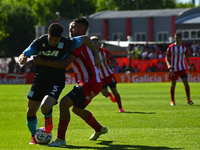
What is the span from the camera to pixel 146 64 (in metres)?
31.0

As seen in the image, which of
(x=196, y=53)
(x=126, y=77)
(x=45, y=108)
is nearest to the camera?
(x=45, y=108)

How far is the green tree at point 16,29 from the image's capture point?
58625mm

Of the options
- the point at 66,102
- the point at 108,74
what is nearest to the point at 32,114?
the point at 66,102

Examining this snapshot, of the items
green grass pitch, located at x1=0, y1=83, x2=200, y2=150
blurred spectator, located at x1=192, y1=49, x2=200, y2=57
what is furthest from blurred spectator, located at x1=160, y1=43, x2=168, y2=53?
green grass pitch, located at x1=0, y1=83, x2=200, y2=150

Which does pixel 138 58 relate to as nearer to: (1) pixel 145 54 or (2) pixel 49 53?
(1) pixel 145 54

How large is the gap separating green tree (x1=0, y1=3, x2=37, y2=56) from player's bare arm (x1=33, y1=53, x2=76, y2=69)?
53.5 metres

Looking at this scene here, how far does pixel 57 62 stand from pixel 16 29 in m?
55.3

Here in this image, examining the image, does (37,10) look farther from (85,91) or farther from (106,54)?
(85,91)

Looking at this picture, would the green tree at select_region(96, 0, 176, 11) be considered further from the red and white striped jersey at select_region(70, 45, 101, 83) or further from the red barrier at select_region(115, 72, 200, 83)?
the red and white striped jersey at select_region(70, 45, 101, 83)

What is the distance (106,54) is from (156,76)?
1917 centimetres

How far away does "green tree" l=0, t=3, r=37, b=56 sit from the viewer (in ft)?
192

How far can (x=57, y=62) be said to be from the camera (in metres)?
5.85

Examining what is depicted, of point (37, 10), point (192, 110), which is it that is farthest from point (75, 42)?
point (37, 10)

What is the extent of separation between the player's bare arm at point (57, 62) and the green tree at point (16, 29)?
5347cm
